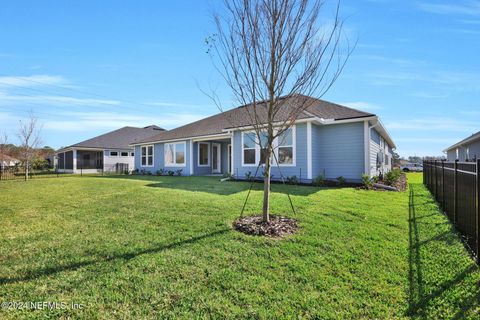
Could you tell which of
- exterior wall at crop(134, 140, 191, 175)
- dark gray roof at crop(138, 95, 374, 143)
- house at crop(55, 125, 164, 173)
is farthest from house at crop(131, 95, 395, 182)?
house at crop(55, 125, 164, 173)

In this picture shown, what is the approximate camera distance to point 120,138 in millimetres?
31156

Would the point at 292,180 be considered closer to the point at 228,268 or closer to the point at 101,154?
the point at 228,268

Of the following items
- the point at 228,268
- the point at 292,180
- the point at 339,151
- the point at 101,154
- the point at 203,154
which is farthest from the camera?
the point at 101,154

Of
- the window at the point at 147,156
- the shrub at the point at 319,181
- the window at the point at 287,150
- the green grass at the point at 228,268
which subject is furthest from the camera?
the window at the point at 147,156

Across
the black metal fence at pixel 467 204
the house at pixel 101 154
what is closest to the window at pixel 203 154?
the house at pixel 101 154

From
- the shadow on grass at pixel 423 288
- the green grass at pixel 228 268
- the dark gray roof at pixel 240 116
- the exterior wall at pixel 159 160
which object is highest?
the dark gray roof at pixel 240 116

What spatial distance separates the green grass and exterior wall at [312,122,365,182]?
5931 mm

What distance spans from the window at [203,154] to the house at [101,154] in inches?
487

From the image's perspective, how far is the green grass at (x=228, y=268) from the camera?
2.49 meters

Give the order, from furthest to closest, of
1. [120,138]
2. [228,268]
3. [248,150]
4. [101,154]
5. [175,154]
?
[120,138] → [101,154] → [175,154] → [248,150] → [228,268]

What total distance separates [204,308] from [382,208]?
604cm

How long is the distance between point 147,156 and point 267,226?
19859mm

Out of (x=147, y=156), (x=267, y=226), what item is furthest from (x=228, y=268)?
(x=147, y=156)

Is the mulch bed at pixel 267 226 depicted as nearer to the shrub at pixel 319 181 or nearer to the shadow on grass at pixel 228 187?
the shadow on grass at pixel 228 187
